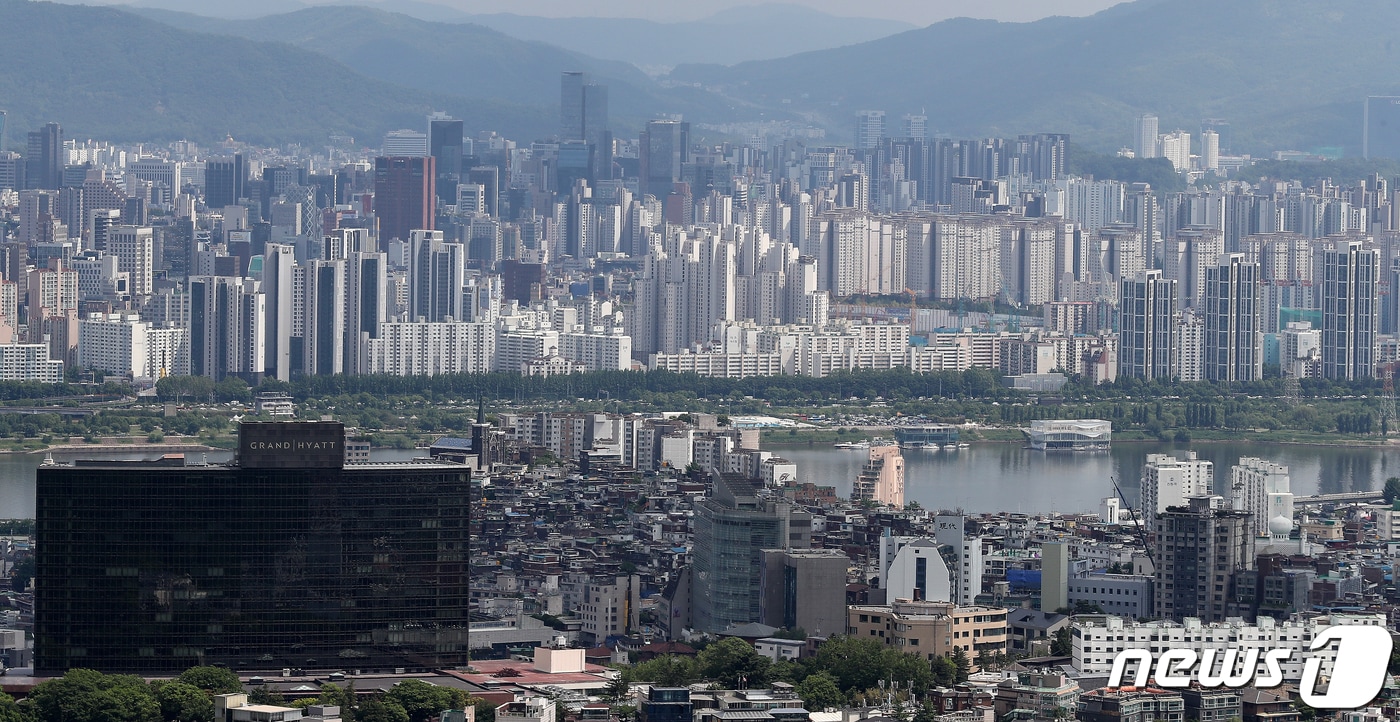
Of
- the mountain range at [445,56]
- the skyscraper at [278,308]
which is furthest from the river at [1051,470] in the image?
the mountain range at [445,56]

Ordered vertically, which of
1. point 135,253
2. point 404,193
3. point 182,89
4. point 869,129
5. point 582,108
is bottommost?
point 135,253

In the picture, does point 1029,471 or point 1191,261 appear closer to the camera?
point 1029,471

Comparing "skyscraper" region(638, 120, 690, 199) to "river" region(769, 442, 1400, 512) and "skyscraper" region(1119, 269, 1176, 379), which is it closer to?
"skyscraper" region(1119, 269, 1176, 379)

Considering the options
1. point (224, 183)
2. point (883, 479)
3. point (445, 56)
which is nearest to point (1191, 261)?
point (883, 479)

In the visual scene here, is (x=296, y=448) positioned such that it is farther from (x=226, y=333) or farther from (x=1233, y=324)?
(x=1233, y=324)

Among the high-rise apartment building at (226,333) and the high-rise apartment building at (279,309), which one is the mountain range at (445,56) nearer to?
the high-rise apartment building at (279,309)

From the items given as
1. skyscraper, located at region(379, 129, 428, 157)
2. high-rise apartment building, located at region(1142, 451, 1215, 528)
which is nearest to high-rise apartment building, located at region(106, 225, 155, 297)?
high-rise apartment building, located at region(1142, 451, 1215, 528)
